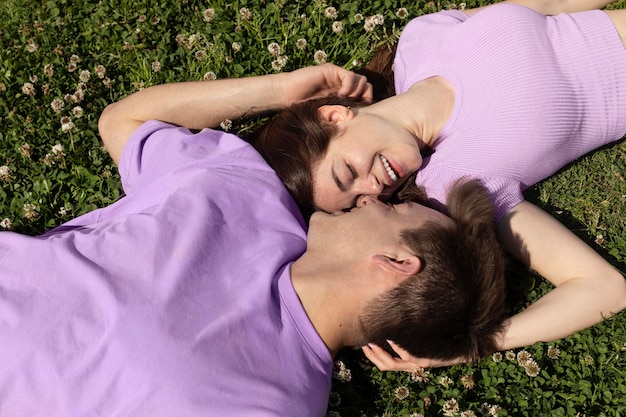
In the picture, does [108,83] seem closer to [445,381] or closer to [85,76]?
[85,76]

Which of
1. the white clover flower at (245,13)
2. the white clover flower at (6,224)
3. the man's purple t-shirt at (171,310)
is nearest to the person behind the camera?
the man's purple t-shirt at (171,310)

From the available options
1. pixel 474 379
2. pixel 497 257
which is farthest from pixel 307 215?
pixel 474 379

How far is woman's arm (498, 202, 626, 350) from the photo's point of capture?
10.6 ft

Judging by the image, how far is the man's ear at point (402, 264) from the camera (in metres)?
2.79

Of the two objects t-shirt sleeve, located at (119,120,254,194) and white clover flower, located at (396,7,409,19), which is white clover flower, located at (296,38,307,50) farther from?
t-shirt sleeve, located at (119,120,254,194)

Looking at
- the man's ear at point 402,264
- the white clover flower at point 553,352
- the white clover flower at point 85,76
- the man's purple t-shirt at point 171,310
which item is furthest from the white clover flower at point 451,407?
the white clover flower at point 85,76

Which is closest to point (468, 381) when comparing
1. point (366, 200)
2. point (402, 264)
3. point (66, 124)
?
point (402, 264)

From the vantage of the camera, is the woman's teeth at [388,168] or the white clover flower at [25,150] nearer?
the woman's teeth at [388,168]

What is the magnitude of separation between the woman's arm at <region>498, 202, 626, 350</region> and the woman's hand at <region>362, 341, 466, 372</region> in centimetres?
36

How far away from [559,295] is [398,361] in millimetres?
880

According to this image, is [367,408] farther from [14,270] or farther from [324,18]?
[324,18]

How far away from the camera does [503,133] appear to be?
3.39 metres

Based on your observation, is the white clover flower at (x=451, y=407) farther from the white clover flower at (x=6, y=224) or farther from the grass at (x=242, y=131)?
the white clover flower at (x=6, y=224)

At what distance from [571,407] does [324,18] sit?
2.81 meters
